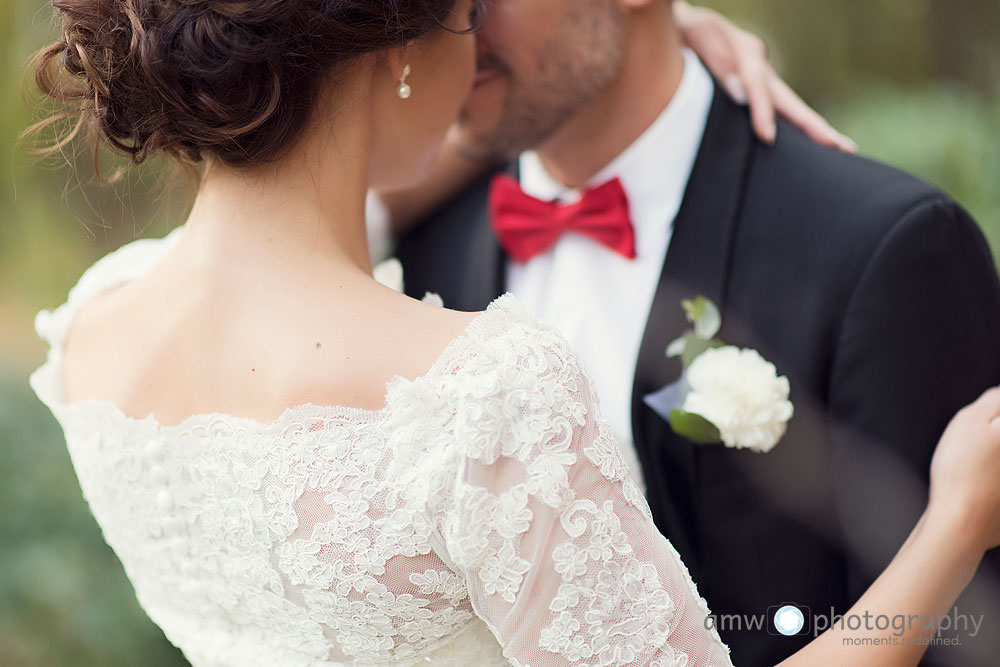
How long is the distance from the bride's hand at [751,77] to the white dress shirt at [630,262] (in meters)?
0.05

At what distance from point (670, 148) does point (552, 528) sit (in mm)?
1322

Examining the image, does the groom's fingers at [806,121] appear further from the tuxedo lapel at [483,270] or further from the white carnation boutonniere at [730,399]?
the tuxedo lapel at [483,270]

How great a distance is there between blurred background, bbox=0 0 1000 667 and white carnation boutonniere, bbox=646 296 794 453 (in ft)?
3.64

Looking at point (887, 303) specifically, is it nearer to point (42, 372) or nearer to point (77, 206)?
point (42, 372)

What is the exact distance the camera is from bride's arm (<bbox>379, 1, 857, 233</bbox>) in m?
2.22

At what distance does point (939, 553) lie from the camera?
1.65 meters

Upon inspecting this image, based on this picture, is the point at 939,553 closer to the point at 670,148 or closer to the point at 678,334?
the point at 678,334

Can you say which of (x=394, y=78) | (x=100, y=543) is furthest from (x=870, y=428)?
(x=100, y=543)

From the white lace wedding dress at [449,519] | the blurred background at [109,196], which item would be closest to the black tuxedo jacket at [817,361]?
the white lace wedding dress at [449,519]

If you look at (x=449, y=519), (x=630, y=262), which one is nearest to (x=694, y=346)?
(x=630, y=262)

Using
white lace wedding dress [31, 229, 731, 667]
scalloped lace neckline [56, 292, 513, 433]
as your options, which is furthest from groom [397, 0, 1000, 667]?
scalloped lace neckline [56, 292, 513, 433]

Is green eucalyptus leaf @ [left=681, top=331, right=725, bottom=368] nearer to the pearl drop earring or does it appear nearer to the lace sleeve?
the lace sleeve

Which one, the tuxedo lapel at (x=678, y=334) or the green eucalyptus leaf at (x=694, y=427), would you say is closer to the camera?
the green eucalyptus leaf at (x=694, y=427)

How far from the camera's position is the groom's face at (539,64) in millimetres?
2264
